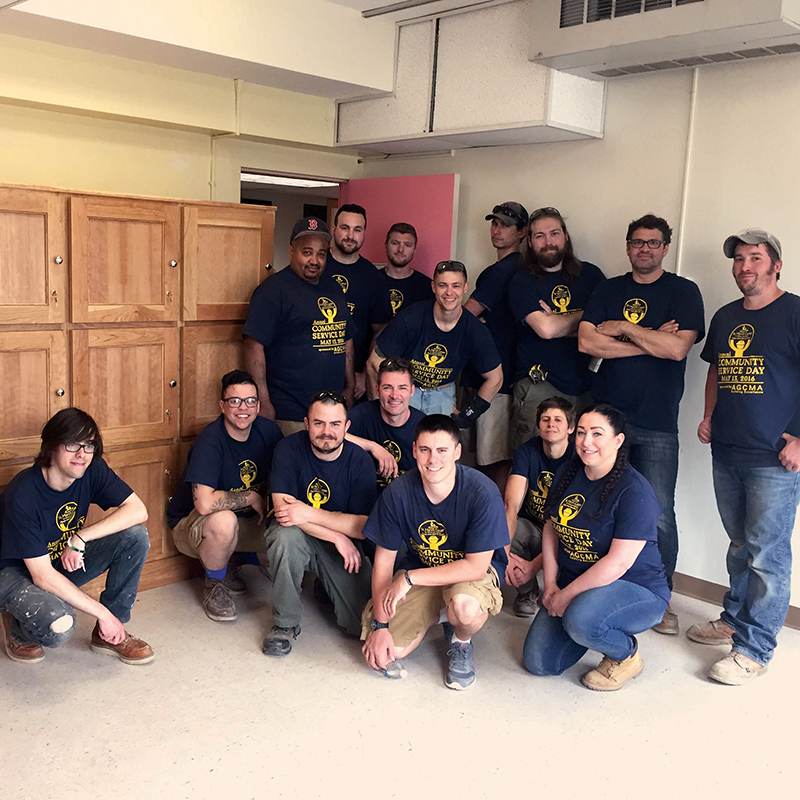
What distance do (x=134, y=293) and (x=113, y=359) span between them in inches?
12.4

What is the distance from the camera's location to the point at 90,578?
355cm

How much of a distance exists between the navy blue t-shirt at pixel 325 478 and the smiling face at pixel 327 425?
0.31 feet

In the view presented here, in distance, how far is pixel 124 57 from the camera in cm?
458

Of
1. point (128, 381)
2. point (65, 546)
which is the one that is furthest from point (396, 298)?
point (65, 546)

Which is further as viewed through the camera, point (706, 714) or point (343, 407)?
point (343, 407)

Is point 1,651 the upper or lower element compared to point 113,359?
lower

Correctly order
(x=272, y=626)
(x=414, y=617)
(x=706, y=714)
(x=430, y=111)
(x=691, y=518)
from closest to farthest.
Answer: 1. (x=706, y=714)
2. (x=414, y=617)
3. (x=272, y=626)
4. (x=691, y=518)
5. (x=430, y=111)

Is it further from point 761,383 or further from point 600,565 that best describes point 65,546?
point 761,383

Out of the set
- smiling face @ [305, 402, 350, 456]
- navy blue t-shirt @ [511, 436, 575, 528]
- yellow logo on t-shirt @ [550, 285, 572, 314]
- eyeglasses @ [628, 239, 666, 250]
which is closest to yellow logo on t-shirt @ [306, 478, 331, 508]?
smiling face @ [305, 402, 350, 456]

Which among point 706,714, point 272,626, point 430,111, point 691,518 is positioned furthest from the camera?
point 430,111

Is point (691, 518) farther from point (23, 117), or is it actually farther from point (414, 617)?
point (23, 117)

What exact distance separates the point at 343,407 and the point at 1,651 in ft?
5.50

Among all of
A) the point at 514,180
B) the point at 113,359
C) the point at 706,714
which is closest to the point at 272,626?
the point at 113,359

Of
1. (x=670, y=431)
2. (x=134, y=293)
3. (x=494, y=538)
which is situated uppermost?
(x=134, y=293)
